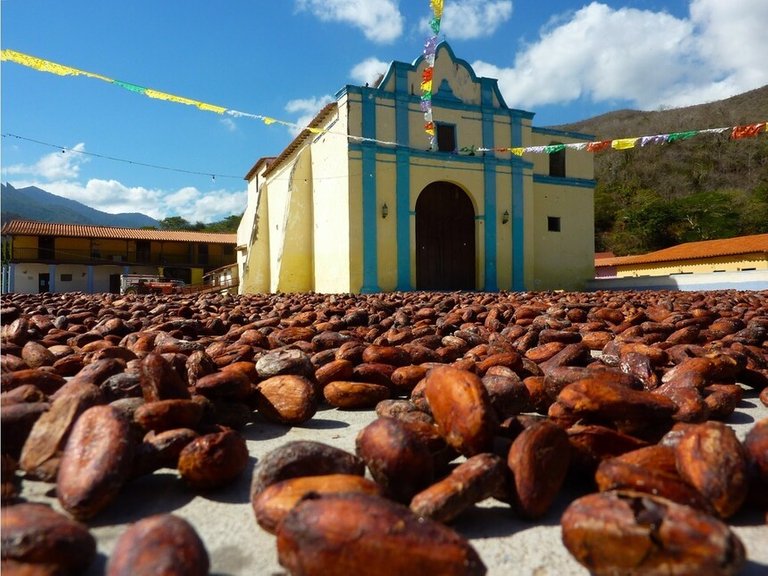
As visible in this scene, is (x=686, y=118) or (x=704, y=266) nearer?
(x=704, y=266)

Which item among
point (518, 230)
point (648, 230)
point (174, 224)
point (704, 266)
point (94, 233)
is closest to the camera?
point (518, 230)

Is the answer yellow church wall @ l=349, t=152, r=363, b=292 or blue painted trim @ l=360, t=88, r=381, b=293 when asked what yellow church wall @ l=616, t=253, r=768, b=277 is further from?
yellow church wall @ l=349, t=152, r=363, b=292

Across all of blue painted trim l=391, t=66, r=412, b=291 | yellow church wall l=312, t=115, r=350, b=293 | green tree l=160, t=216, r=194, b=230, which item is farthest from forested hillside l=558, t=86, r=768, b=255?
green tree l=160, t=216, r=194, b=230

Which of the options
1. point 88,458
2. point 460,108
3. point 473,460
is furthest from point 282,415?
point 460,108

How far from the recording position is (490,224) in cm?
1391

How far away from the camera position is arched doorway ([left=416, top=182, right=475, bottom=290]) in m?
13.8

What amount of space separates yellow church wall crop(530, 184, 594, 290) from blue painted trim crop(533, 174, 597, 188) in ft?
0.40

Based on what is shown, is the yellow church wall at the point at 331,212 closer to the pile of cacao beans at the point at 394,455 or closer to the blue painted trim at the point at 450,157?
the blue painted trim at the point at 450,157

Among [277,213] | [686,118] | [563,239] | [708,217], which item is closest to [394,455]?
[277,213]

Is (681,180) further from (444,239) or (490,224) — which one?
(444,239)

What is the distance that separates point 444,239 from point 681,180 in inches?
1550

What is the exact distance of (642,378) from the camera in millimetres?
1893

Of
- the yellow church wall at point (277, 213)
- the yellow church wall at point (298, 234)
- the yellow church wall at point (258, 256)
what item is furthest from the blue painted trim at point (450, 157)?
the yellow church wall at point (258, 256)

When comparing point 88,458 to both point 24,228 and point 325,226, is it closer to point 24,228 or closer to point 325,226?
point 325,226
